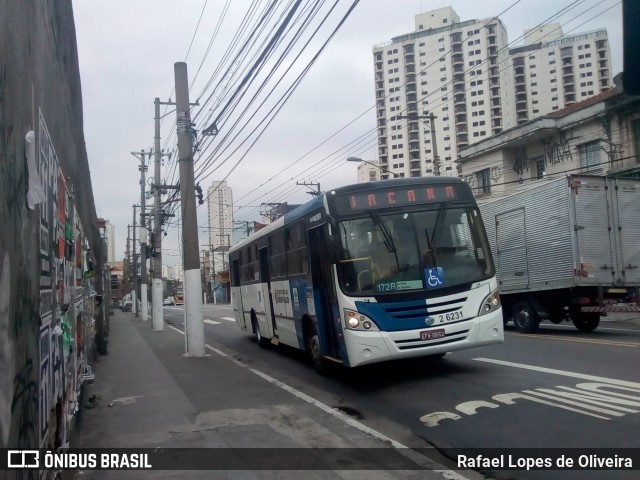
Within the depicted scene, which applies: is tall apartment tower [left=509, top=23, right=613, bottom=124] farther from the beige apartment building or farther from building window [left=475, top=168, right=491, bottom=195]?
the beige apartment building

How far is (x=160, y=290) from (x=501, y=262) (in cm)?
1668

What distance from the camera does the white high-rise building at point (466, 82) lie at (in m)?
85.4

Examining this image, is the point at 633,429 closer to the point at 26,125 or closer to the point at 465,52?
the point at 26,125

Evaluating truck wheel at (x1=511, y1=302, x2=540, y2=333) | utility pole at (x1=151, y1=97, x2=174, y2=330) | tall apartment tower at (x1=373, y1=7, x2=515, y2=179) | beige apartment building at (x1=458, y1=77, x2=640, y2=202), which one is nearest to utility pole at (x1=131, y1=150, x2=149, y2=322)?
utility pole at (x1=151, y1=97, x2=174, y2=330)

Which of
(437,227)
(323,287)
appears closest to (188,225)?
(323,287)

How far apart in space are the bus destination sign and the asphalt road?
296cm

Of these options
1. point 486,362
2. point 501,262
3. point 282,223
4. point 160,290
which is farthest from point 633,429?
point 160,290

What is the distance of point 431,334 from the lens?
32.5 feet

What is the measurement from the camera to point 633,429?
6898mm

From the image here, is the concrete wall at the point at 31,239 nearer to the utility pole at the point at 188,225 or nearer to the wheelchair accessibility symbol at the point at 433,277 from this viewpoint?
the wheelchair accessibility symbol at the point at 433,277

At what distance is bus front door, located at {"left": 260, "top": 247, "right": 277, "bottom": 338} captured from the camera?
1567cm

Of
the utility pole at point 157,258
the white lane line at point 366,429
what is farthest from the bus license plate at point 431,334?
the utility pole at point 157,258

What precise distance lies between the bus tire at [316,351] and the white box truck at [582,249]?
26.2 feet

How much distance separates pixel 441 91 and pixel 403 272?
274 ft
